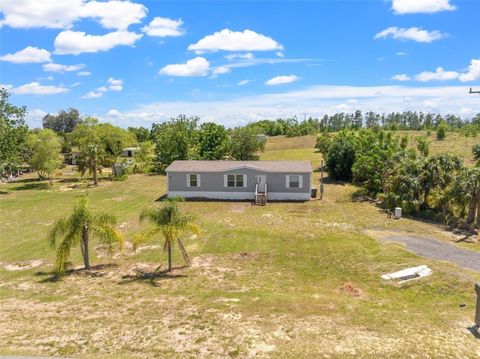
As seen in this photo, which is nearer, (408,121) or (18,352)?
(18,352)

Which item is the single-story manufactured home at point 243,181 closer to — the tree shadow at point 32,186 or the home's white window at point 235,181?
the home's white window at point 235,181

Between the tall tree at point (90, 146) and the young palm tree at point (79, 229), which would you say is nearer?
the young palm tree at point (79, 229)

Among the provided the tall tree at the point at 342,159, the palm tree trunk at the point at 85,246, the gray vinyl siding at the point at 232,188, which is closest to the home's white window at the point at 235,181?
the gray vinyl siding at the point at 232,188

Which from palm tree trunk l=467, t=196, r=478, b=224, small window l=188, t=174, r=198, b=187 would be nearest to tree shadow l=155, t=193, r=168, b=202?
small window l=188, t=174, r=198, b=187

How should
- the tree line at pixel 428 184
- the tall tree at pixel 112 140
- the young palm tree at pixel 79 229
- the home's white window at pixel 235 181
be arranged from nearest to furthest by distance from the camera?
the young palm tree at pixel 79 229 → the tree line at pixel 428 184 → the home's white window at pixel 235 181 → the tall tree at pixel 112 140

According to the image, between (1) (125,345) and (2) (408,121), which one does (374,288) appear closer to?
(1) (125,345)

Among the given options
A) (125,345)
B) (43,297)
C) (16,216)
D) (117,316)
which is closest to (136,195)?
(16,216)

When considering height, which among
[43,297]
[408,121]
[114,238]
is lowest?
[43,297]

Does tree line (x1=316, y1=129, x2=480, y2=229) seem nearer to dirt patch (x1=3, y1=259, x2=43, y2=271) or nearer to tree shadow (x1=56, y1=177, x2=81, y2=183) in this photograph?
dirt patch (x1=3, y1=259, x2=43, y2=271)
